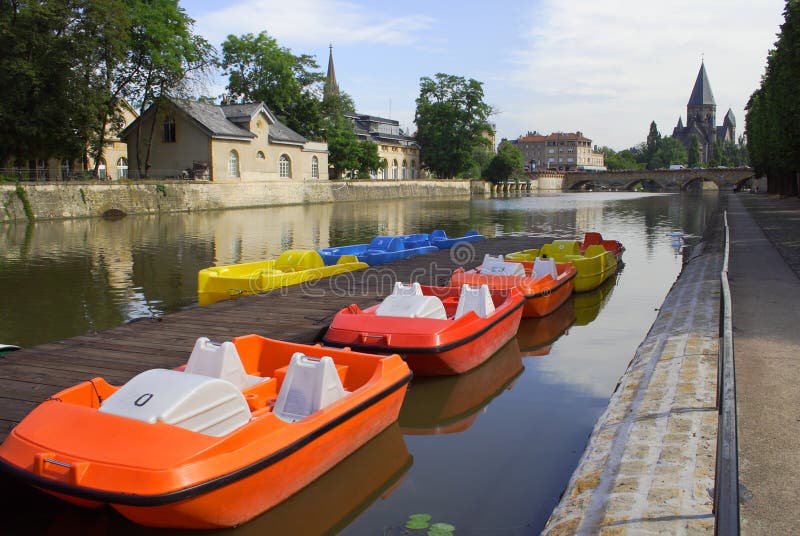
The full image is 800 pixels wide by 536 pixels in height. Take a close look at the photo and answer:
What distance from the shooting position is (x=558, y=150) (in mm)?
195500

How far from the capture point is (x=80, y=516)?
5676mm

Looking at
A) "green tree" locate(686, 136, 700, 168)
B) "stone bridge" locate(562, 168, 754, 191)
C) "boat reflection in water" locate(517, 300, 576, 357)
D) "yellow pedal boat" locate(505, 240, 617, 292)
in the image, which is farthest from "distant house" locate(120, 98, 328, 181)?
"green tree" locate(686, 136, 700, 168)

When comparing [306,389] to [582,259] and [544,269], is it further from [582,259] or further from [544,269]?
[582,259]

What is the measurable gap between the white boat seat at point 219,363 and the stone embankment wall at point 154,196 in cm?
3659

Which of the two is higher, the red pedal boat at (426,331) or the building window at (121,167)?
the building window at (121,167)

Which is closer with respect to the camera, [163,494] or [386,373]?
[163,494]

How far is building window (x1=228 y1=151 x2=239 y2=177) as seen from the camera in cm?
5616

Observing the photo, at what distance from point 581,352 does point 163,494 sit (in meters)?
8.60

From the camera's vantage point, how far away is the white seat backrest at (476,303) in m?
10.3

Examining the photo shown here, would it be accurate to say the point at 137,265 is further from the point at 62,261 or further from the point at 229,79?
the point at 229,79

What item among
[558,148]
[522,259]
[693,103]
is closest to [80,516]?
[522,259]

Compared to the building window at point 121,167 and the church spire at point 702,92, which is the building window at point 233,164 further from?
the church spire at point 702,92

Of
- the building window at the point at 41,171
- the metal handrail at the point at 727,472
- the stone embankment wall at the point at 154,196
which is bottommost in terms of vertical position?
the metal handrail at the point at 727,472

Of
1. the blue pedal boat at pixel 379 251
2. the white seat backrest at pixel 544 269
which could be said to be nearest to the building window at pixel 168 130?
the blue pedal boat at pixel 379 251
